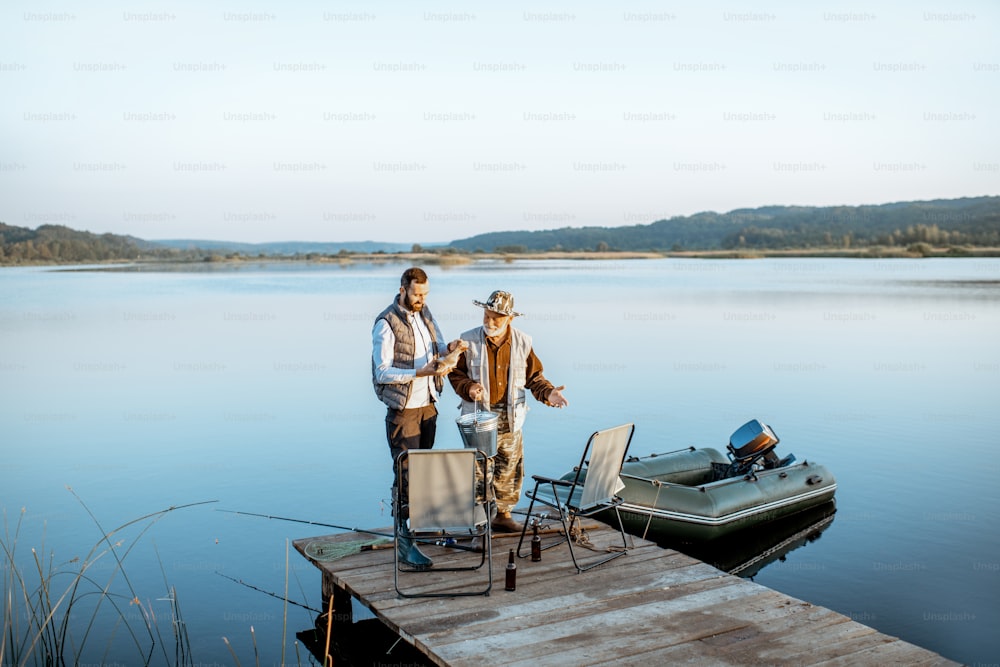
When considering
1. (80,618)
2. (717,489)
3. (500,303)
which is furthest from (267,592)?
(717,489)

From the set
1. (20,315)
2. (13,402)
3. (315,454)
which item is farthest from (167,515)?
(20,315)

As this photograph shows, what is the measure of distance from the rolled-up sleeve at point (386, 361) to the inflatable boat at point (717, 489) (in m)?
2.36

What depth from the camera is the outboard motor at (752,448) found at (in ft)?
Answer: 28.3

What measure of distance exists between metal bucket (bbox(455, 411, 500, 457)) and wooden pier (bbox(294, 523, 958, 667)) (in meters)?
0.69

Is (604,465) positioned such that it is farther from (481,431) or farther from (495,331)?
(495,331)

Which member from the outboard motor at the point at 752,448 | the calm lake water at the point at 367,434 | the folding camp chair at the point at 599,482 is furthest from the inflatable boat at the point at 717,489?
the folding camp chair at the point at 599,482

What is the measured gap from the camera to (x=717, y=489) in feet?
25.6

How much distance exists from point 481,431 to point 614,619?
133 centimetres

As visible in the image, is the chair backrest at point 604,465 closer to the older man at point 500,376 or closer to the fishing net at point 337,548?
the older man at point 500,376

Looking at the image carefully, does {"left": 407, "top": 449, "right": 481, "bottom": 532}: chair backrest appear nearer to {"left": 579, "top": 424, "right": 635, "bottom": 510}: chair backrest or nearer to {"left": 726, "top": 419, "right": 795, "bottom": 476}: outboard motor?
{"left": 579, "top": 424, "right": 635, "bottom": 510}: chair backrest

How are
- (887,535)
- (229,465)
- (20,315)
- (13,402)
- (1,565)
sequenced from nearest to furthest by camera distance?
(1,565), (887,535), (229,465), (13,402), (20,315)

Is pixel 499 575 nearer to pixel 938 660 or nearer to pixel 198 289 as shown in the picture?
pixel 938 660

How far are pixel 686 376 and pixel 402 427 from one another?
38.7ft

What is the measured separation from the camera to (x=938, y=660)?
A: 429cm
